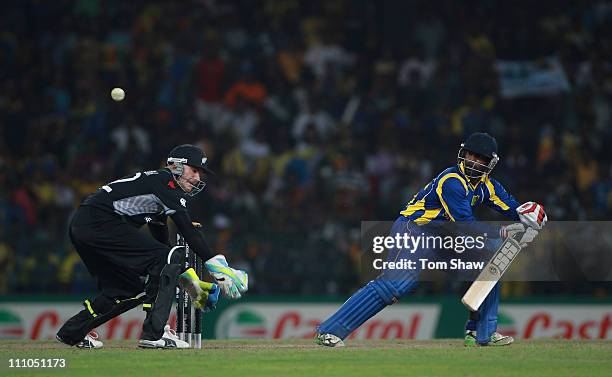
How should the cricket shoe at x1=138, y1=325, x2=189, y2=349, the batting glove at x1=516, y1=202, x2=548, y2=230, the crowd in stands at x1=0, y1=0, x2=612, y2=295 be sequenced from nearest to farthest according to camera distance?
1. the cricket shoe at x1=138, y1=325, x2=189, y2=349
2. the batting glove at x1=516, y1=202, x2=548, y2=230
3. the crowd in stands at x1=0, y1=0, x2=612, y2=295

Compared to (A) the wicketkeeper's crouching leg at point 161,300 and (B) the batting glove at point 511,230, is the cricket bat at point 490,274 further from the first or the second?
(A) the wicketkeeper's crouching leg at point 161,300

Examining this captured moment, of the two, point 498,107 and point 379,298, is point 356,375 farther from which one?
point 498,107

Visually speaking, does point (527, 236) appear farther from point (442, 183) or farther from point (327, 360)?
point (327, 360)

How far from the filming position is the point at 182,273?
35.3 ft

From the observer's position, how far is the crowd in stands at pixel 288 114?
1714 centimetres

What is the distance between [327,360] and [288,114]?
32.3 ft

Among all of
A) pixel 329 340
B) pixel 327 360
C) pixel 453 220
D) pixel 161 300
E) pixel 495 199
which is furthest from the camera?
pixel 495 199

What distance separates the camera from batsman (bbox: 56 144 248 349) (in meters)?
10.6

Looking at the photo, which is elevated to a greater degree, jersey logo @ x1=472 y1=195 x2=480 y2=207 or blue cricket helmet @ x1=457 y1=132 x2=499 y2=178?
blue cricket helmet @ x1=457 y1=132 x2=499 y2=178

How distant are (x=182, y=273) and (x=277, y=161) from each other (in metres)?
8.14

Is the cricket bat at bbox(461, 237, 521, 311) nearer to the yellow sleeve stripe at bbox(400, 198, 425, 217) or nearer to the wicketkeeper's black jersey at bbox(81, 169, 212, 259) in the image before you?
the yellow sleeve stripe at bbox(400, 198, 425, 217)

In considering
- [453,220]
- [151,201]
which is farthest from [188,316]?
[453,220]

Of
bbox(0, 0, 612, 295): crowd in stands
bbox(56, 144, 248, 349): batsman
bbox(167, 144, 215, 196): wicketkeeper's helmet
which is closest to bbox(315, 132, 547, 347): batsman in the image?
bbox(56, 144, 248, 349): batsman

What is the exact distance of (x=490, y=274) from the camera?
11172 mm
